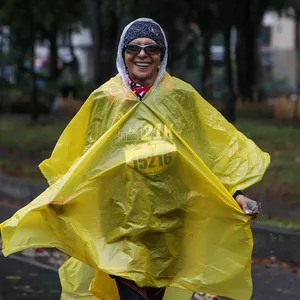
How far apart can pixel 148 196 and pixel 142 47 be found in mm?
707

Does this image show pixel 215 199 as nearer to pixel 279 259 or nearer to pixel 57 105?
pixel 279 259

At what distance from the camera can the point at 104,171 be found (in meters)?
4.47

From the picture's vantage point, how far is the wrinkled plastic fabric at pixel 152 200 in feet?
14.4

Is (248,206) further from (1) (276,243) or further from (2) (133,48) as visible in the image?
(1) (276,243)

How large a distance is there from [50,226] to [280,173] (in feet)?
26.9

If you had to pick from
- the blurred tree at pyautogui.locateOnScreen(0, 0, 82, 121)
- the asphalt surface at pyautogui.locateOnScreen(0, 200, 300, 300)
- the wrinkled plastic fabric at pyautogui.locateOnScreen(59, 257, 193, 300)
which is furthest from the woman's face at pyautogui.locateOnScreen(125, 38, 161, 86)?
the blurred tree at pyautogui.locateOnScreen(0, 0, 82, 121)

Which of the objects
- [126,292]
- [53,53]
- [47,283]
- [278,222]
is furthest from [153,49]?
[53,53]

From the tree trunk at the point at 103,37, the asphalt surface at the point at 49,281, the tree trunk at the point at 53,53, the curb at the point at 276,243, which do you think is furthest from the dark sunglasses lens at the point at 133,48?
the tree trunk at the point at 53,53

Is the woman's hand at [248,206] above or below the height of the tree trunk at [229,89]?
above

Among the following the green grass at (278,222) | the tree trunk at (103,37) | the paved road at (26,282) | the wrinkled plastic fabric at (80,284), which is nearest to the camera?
the wrinkled plastic fabric at (80,284)

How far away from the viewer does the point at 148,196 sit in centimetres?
435

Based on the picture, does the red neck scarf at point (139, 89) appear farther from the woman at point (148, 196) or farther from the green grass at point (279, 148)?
the green grass at point (279, 148)

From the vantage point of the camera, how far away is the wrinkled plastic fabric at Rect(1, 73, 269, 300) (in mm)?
4391

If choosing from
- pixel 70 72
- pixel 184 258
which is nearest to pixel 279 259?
pixel 184 258
